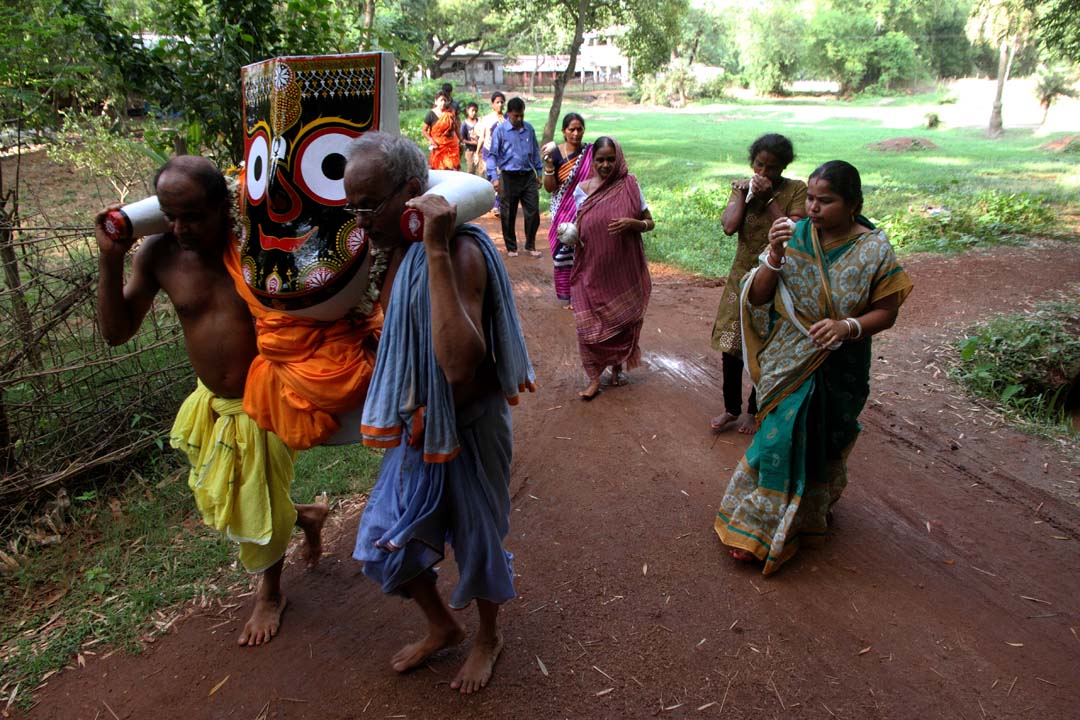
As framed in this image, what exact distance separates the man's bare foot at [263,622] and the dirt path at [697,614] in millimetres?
54

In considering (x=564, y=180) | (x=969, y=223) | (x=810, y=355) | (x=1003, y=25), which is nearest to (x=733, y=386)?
(x=810, y=355)

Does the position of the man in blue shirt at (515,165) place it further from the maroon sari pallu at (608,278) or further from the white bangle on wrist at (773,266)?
the white bangle on wrist at (773,266)

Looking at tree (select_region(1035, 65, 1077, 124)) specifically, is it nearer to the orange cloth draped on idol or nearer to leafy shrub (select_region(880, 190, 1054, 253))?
leafy shrub (select_region(880, 190, 1054, 253))

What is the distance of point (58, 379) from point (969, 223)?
10.2m

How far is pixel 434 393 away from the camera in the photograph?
78.5 inches

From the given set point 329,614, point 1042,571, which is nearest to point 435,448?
point 329,614

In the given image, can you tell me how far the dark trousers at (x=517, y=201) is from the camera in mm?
8516

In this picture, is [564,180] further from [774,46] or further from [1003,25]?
[774,46]

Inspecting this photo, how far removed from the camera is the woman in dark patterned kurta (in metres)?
3.78

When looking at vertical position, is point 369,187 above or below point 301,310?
above

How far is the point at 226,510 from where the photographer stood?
2.56m

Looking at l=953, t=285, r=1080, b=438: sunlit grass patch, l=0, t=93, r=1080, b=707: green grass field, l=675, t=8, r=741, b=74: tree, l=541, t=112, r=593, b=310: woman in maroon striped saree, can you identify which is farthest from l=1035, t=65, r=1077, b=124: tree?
l=541, t=112, r=593, b=310: woman in maroon striped saree

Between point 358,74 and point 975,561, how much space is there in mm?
3263

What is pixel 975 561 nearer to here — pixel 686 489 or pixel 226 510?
pixel 686 489
